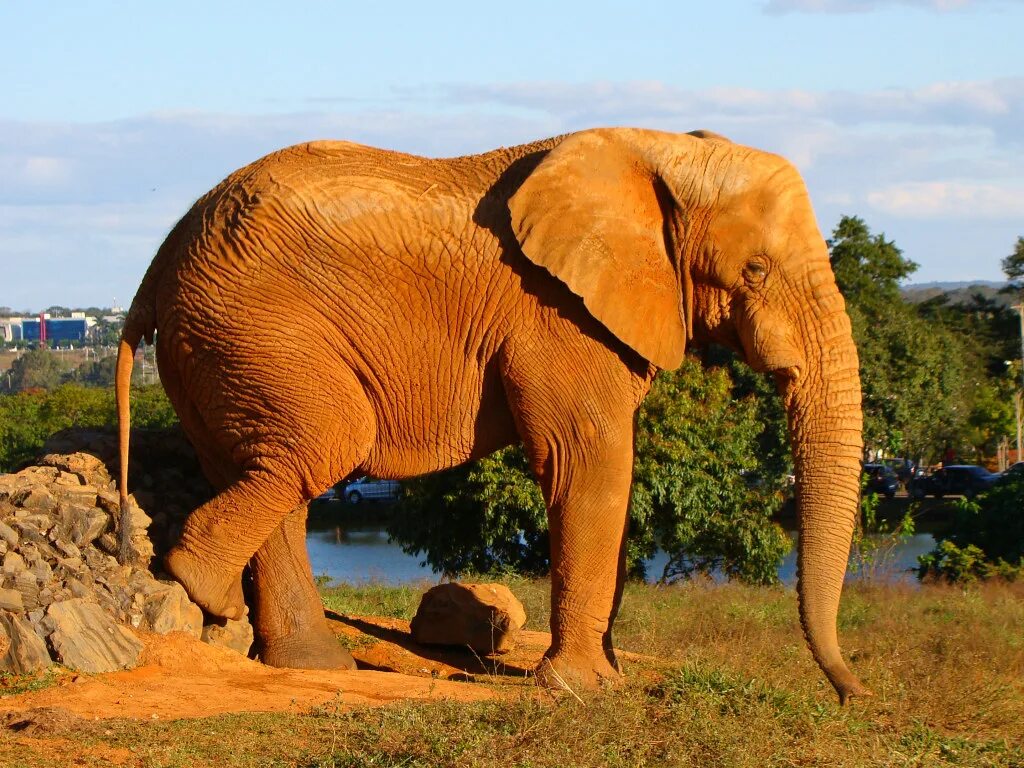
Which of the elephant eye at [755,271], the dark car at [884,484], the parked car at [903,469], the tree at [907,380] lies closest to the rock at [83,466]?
the elephant eye at [755,271]

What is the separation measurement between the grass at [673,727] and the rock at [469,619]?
1.24m

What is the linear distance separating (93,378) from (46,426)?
50.1 meters

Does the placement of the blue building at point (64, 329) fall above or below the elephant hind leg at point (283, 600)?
above

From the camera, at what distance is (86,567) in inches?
359

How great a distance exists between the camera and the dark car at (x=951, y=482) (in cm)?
4578

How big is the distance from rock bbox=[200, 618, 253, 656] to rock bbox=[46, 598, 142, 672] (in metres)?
0.87

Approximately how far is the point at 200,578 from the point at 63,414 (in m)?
39.2

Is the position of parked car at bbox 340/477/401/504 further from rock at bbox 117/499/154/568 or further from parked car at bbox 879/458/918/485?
rock at bbox 117/499/154/568

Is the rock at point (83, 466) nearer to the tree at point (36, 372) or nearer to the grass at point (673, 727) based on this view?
the grass at point (673, 727)

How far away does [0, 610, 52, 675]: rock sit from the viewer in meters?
7.97

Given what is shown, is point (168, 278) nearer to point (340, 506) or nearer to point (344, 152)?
point (344, 152)

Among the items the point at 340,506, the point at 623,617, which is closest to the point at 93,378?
the point at 340,506

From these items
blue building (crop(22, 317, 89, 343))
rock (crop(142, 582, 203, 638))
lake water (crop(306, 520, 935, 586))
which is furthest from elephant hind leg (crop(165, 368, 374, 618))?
blue building (crop(22, 317, 89, 343))

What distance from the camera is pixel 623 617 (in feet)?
41.1
